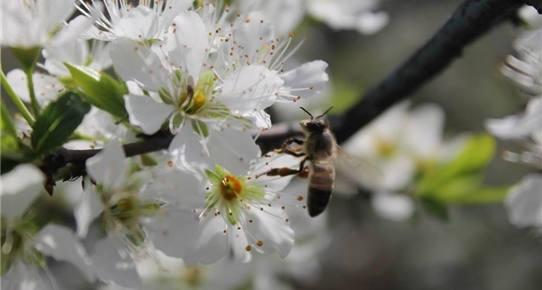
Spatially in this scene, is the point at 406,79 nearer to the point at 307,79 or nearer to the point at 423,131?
the point at 307,79

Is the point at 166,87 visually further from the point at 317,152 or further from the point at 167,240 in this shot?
the point at 317,152

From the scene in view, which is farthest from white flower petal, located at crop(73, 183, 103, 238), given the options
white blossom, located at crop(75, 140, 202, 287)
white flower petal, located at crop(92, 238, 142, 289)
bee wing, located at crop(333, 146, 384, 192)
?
bee wing, located at crop(333, 146, 384, 192)

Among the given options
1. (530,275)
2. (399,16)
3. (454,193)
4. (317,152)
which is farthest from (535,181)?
(399,16)

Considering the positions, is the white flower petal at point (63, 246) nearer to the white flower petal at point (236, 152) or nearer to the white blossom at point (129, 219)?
the white blossom at point (129, 219)

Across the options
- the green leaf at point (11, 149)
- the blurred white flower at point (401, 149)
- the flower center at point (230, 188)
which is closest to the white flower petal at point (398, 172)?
the blurred white flower at point (401, 149)

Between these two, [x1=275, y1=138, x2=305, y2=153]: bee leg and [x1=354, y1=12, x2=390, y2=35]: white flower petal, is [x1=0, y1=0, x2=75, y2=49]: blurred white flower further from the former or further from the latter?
[x1=354, y1=12, x2=390, y2=35]: white flower petal

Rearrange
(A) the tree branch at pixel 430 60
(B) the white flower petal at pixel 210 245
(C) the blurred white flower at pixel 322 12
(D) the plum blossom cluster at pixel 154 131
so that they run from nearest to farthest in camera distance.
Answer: (D) the plum blossom cluster at pixel 154 131 < (B) the white flower petal at pixel 210 245 < (A) the tree branch at pixel 430 60 < (C) the blurred white flower at pixel 322 12

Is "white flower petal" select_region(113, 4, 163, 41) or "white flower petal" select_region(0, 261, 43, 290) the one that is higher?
"white flower petal" select_region(113, 4, 163, 41)
